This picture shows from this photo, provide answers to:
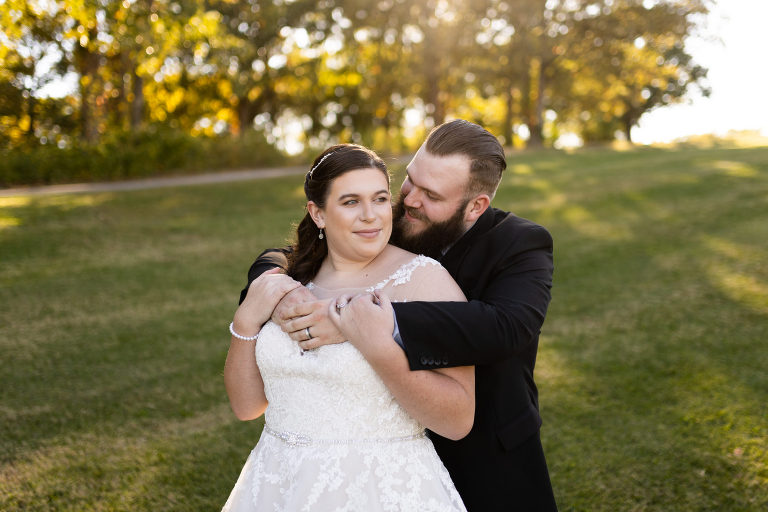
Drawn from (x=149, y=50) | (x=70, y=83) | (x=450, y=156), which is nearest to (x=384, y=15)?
(x=70, y=83)

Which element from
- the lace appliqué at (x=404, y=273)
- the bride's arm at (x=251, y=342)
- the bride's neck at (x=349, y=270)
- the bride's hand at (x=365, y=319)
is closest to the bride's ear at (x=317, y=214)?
the bride's neck at (x=349, y=270)

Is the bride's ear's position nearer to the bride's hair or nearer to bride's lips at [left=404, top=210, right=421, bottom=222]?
the bride's hair

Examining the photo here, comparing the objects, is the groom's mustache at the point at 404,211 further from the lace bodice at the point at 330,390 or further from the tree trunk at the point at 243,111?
the tree trunk at the point at 243,111

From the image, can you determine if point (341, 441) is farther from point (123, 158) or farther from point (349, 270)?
point (123, 158)

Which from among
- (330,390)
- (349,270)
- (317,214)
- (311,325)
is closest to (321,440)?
(330,390)

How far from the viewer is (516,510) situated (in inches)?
106

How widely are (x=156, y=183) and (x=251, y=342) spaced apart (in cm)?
1457

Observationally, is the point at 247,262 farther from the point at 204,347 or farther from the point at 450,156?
the point at 450,156

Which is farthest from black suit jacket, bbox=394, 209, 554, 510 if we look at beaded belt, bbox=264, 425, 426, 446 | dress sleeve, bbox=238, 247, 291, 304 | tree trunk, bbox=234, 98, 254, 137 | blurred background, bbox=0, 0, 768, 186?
tree trunk, bbox=234, 98, 254, 137

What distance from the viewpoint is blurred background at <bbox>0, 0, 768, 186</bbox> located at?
16391 millimetres

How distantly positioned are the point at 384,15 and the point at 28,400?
78.4ft

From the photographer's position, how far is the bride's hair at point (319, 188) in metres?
2.66

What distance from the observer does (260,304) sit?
105 inches

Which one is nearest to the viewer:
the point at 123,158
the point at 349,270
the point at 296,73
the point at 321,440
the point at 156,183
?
the point at 321,440
